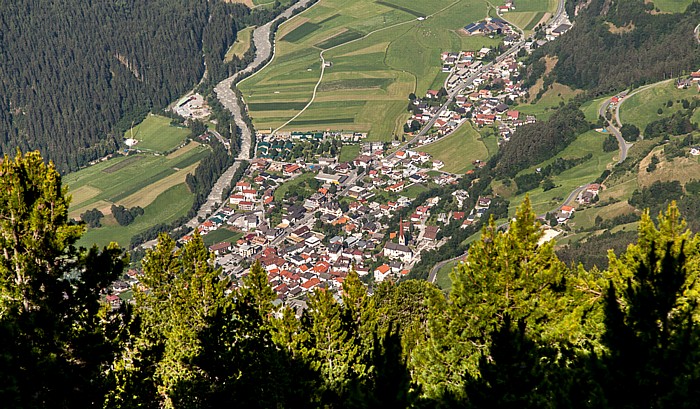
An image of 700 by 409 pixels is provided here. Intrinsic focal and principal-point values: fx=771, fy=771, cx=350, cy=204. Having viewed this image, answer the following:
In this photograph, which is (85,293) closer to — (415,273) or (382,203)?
(415,273)

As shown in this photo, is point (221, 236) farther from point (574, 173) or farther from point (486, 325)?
point (486, 325)

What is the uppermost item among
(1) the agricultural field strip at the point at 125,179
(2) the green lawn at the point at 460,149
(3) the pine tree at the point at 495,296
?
(3) the pine tree at the point at 495,296

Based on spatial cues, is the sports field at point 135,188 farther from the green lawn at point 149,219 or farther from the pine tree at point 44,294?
the pine tree at point 44,294

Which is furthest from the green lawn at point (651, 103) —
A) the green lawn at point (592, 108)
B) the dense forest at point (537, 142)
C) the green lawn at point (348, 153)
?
the green lawn at point (348, 153)

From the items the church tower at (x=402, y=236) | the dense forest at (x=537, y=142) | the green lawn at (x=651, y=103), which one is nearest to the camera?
the church tower at (x=402, y=236)

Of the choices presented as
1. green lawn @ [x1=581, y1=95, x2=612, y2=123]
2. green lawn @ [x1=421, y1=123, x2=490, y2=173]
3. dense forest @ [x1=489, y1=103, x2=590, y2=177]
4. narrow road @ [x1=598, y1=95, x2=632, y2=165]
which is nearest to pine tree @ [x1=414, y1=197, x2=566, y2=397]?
dense forest @ [x1=489, y1=103, x2=590, y2=177]

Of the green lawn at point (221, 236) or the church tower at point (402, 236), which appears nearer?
the church tower at point (402, 236)
